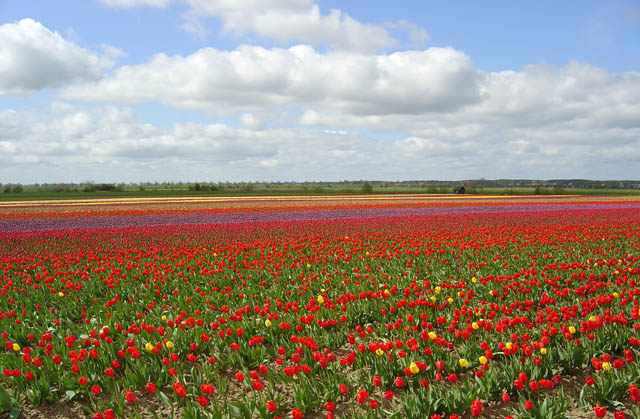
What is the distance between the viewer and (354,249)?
37.9 ft

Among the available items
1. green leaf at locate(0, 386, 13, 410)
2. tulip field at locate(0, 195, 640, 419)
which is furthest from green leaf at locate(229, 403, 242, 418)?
green leaf at locate(0, 386, 13, 410)

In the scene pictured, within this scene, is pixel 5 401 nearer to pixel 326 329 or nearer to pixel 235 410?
pixel 235 410

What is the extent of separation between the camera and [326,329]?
19.9 ft

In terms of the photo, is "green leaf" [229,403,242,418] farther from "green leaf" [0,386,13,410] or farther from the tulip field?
"green leaf" [0,386,13,410]

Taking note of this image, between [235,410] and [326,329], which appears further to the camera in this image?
[326,329]

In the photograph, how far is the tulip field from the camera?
416 cm

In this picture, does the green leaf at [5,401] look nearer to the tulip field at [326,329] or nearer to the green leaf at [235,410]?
the tulip field at [326,329]

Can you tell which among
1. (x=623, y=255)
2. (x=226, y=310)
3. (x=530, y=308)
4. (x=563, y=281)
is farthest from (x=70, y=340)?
(x=623, y=255)

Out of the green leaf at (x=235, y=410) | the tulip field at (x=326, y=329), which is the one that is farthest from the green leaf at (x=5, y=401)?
the green leaf at (x=235, y=410)

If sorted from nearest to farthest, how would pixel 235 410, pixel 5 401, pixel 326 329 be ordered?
pixel 235 410 → pixel 5 401 → pixel 326 329

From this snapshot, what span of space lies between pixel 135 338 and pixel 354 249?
23.0 ft

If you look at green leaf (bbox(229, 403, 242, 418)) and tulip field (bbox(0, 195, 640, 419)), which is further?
tulip field (bbox(0, 195, 640, 419))

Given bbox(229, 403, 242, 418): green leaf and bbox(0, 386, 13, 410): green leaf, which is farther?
bbox(0, 386, 13, 410): green leaf

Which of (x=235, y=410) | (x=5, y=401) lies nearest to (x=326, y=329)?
(x=235, y=410)
